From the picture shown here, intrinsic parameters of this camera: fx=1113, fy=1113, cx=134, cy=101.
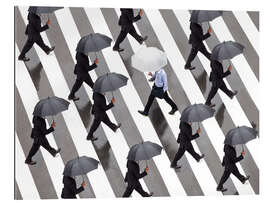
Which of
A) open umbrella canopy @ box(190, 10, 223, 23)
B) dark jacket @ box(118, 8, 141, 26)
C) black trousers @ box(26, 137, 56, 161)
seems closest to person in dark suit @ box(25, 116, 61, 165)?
black trousers @ box(26, 137, 56, 161)

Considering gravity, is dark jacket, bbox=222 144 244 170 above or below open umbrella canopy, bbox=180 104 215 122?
A: below

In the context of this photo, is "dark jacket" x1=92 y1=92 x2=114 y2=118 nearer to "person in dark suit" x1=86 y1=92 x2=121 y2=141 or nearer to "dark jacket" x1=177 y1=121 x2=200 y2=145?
"person in dark suit" x1=86 y1=92 x2=121 y2=141

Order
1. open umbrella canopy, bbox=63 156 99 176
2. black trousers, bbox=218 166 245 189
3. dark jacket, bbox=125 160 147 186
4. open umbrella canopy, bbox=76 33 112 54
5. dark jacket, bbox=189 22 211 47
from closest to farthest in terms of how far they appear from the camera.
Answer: open umbrella canopy, bbox=63 156 99 176 → dark jacket, bbox=125 160 147 186 → black trousers, bbox=218 166 245 189 → open umbrella canopy, bbox=76 33 112 54 → dark jacket, bbox=189 22 211 47

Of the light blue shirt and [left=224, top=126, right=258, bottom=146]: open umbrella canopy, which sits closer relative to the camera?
[left=224, top=126, right=258, bottom=146]: open umbrella canopy

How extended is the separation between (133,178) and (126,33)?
13.2 ft

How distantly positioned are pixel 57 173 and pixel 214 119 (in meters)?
4.25

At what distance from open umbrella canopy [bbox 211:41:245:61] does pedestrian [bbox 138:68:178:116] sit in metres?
1.41

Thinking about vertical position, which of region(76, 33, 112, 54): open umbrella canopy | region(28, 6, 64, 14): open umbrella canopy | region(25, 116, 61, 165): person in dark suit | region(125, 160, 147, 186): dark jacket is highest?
region(28, 6, 64, 14): open umbrella canopy

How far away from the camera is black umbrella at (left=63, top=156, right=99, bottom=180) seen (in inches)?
1043

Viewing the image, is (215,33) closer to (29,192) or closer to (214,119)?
(214,119)

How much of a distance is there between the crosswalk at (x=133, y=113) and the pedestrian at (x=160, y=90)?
0.71 feet

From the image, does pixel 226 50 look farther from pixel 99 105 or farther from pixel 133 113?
pixel 99 105

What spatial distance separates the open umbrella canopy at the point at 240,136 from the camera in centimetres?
2709

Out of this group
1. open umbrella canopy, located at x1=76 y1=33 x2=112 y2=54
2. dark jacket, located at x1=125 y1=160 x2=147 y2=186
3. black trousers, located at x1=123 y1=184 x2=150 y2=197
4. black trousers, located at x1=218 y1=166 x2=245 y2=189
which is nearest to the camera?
dark jacket, located at x1=125 y1=160 x2=147 y2=186
